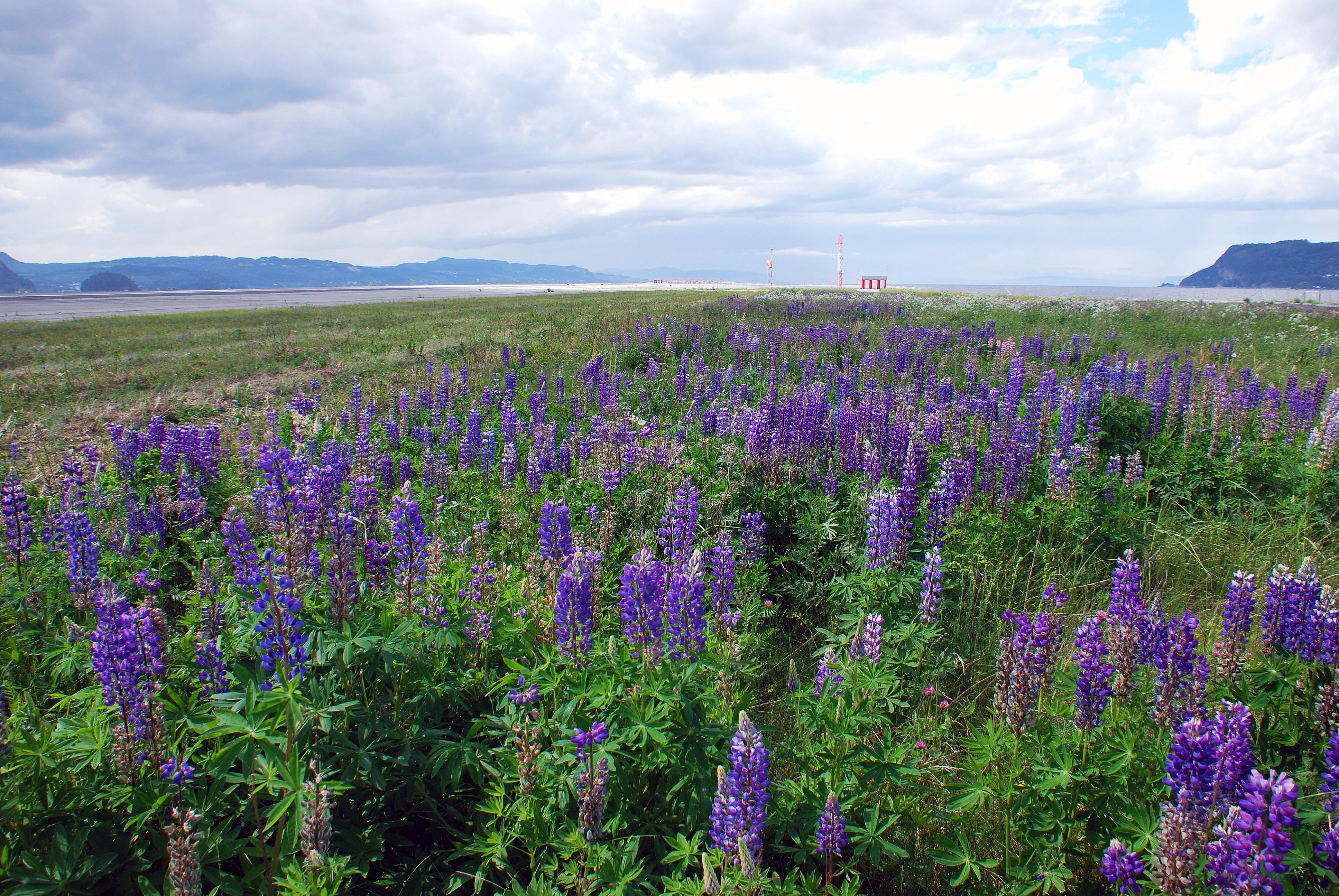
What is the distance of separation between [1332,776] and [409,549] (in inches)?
137

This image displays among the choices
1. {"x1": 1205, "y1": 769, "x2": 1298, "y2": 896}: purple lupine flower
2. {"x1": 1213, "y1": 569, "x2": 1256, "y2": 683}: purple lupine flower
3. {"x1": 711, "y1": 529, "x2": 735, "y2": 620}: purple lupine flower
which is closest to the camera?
{"x1": 1205, "y1": 769, "x2": 1298, "y2": 896}: purple lupine flower

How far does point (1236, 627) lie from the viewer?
2.55m

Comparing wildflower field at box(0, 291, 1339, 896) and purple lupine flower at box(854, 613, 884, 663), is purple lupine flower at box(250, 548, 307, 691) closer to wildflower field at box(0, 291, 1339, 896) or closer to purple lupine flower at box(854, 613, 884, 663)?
wildflower field at box(0, 291, 1339, 896)

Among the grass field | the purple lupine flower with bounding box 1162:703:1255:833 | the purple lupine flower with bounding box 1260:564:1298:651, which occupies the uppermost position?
the grass field

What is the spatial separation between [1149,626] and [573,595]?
2.30 meters

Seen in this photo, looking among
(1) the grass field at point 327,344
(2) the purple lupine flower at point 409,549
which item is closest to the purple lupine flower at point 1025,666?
(2) the purple lupine flower at point 409,549

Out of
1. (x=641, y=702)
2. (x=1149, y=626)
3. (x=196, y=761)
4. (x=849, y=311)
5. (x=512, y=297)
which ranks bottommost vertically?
(x=196, y=761)

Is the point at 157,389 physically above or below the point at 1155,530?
above

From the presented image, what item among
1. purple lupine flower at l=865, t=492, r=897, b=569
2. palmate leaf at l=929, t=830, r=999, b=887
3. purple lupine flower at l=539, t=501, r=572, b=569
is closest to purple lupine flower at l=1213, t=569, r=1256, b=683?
palmate leaf at l=929, t=830, r=999, b=887

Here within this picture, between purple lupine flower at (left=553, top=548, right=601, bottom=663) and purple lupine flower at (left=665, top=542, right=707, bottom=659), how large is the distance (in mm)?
340

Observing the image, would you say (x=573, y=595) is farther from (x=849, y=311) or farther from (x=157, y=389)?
(x=849, y=311)

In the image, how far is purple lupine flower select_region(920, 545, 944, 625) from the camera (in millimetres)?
3123

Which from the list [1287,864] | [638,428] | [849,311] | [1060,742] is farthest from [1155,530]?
[849,311]

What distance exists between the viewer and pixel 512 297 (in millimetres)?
52438
